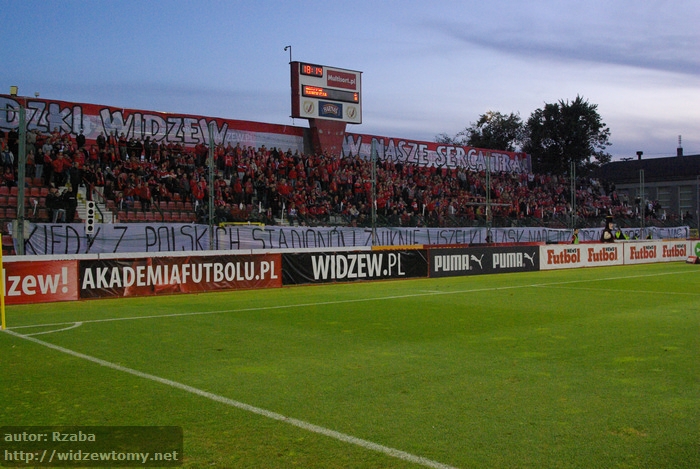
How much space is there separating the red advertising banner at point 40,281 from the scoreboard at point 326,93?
2229cm

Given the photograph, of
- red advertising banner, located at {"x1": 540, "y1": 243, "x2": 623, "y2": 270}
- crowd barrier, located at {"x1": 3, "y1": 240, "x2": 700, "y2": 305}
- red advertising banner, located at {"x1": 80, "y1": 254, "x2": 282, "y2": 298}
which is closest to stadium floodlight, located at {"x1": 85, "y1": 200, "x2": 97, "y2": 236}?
crowd barrier, located at {"x1": 3, "y1": 240, "x2": 700, "y2": 305}

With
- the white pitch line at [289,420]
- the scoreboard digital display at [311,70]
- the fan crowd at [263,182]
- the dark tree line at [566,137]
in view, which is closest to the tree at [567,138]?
the dark tree line at [566,137]

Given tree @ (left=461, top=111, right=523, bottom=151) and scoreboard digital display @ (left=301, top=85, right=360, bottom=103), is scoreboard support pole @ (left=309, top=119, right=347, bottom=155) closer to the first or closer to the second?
scoreboard digital display @ (left=301, top=85, right=360, bottom=103)

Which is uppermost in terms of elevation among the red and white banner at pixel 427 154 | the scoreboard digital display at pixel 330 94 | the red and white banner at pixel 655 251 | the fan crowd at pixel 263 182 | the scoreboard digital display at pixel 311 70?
the scoreboard digital display at pixel 311 70

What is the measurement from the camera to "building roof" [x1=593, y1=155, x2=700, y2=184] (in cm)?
7131

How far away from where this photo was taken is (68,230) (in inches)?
916

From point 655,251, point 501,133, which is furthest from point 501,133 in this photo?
point 655,251

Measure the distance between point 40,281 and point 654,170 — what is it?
248 feet

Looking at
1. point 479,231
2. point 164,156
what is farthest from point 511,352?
point 479,231

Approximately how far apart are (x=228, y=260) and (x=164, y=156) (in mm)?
11747

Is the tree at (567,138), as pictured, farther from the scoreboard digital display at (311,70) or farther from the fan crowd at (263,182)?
the scoreboard digital display at (311,70)

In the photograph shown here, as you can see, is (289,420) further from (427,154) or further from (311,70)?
(427,154)

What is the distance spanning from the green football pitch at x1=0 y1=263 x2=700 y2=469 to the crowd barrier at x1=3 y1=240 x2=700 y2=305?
205 cm

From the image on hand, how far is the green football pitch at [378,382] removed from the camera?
17.7ft
